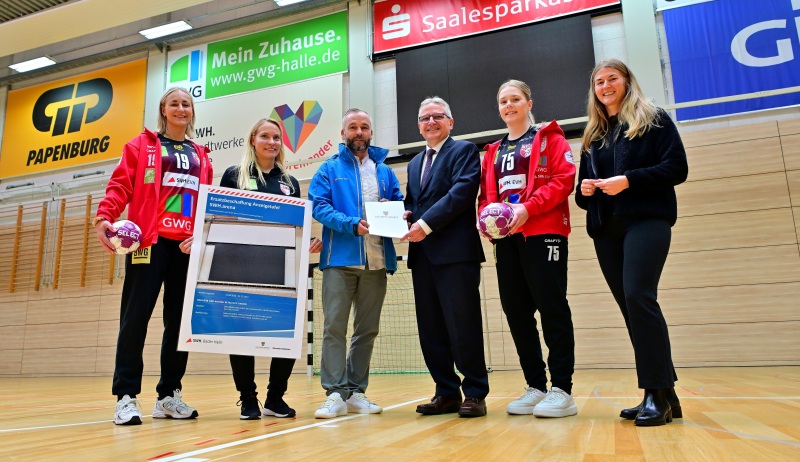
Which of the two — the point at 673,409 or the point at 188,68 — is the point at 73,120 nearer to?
the point at 188,68

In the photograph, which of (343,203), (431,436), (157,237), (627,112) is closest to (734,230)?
(627,112)

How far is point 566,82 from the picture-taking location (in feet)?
19.0

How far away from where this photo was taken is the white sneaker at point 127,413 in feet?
6.73

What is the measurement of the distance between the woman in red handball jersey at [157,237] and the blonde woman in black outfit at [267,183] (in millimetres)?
222

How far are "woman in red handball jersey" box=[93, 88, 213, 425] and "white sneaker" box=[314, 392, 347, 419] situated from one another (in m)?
0.58

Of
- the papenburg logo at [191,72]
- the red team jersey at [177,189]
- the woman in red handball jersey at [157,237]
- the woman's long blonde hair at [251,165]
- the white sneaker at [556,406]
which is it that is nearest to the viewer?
the white sneaker at [556,406]

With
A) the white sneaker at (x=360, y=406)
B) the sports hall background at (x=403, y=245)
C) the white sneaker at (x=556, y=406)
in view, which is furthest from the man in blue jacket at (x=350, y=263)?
the sports hall background at (x=403, y=245)

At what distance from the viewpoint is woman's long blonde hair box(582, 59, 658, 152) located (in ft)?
6.12

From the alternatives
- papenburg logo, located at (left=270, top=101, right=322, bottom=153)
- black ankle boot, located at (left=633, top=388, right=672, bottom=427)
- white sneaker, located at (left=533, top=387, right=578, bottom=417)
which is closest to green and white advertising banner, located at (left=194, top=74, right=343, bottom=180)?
papenburg logo, located at (left=270, top=101, right=322, bottom=153)

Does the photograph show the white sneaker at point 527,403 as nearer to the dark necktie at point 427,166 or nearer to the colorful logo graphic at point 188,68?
the dark necktie at point 427,166

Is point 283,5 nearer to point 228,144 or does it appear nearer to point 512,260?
point 228,144

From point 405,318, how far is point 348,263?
3.91 metres

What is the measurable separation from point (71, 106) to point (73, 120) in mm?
286

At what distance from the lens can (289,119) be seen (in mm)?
6965
